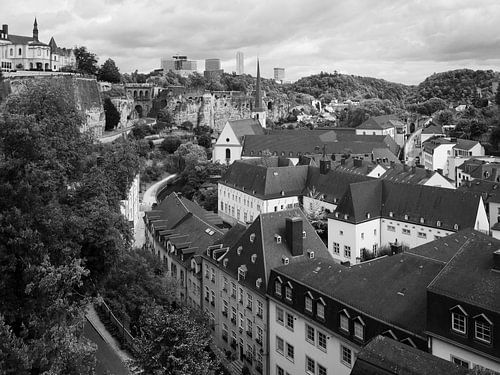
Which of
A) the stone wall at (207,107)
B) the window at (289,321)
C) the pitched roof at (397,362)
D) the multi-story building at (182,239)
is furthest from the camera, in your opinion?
the stone wall at (207,107)

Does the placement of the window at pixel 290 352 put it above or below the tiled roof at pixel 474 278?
below

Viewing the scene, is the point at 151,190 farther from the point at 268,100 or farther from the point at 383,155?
the point at 268,100

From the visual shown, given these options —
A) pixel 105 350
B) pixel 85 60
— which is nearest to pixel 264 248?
Answer: pixel 105 350

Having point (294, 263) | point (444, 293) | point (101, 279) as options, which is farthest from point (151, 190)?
point (444, 293)

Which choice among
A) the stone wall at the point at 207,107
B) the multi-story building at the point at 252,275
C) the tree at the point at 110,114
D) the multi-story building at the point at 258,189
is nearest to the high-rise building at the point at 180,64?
the stone wall at the point at 207,107

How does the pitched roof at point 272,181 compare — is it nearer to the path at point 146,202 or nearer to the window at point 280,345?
the path at point 146,202

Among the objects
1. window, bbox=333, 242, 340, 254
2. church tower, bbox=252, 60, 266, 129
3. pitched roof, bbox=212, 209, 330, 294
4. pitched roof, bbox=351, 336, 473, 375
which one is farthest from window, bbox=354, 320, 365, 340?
church tower, bbox=252, 60, 266, 129

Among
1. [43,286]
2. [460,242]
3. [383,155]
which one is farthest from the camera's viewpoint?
[383,155]
